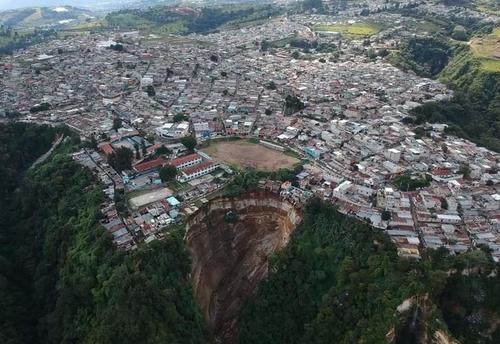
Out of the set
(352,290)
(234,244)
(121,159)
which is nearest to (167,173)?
(121,159)

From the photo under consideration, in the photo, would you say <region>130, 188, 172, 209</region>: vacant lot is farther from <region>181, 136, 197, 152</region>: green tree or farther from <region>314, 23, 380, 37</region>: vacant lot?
<region>314, 23, 380, 37</region>: vacant lot

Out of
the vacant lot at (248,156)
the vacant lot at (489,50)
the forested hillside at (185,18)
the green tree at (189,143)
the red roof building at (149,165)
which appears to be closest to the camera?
the red roof building at (149,165)

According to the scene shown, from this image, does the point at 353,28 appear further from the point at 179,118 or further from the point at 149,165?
the point at 149,165

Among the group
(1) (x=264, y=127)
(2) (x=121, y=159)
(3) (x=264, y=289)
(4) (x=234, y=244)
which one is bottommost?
(3) (x=264, y=289)

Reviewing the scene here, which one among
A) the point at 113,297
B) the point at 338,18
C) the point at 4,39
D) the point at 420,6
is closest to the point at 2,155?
the point at 113,297

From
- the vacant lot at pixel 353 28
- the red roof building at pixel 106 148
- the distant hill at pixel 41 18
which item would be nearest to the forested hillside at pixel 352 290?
the red roof building at pixel 106 148

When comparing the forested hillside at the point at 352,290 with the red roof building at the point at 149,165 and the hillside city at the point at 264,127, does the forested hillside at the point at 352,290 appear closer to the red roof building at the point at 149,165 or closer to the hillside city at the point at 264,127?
the hillside city at the point at 264,127

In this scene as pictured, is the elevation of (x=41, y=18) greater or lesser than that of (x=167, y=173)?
lesser

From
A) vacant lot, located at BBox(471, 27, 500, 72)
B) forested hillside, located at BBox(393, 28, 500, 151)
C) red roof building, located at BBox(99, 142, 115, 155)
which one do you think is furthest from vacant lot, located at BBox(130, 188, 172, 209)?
vacant lot, located at BBox(471, 27, 500, 72)
